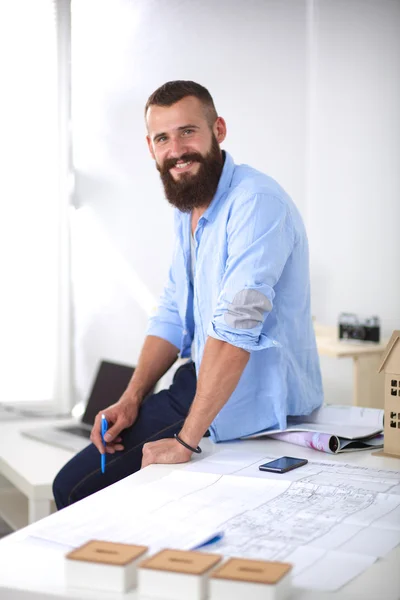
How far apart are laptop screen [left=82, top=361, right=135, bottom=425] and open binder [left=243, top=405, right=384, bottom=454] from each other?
4.68 ft

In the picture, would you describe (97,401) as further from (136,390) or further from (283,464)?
(283,464)

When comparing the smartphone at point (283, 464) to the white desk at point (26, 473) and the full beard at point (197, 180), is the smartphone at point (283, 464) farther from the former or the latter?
the white desk at point (26, 473)

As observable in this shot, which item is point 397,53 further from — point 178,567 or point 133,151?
point 178,567

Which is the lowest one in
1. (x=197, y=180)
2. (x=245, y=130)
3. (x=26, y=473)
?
(x=26, y=473)

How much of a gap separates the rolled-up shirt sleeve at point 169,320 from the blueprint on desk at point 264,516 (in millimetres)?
590

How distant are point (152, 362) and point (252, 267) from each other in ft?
1.65

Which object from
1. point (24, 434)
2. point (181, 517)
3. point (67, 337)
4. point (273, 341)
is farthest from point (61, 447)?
point (181, 517)

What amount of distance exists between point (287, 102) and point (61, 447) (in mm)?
1932

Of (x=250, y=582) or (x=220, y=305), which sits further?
(x=220, y=305)

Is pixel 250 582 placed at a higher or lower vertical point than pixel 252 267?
lower

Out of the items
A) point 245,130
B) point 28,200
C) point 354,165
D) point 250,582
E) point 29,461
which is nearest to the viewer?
point 250,582

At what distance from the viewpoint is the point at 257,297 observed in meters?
1.59

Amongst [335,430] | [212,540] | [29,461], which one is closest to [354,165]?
[29,461]

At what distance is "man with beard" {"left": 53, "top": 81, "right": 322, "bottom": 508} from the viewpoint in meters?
1.60
